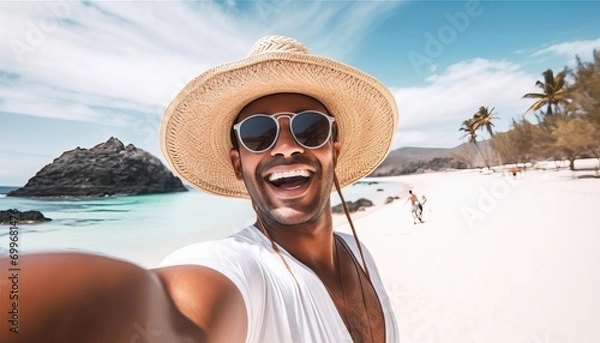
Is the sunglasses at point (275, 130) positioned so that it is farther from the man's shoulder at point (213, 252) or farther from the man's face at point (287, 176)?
the man's shoulder at point (213, 252)

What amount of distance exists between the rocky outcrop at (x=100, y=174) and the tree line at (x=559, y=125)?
1267 inches

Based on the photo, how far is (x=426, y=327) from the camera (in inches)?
220

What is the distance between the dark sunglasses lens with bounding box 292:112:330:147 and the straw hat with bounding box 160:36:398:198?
115mm

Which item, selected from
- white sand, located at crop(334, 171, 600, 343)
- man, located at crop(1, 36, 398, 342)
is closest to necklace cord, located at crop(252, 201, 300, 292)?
man, located at crop(1, 36, 398, 342)

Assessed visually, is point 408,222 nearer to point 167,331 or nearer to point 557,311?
point 557,311

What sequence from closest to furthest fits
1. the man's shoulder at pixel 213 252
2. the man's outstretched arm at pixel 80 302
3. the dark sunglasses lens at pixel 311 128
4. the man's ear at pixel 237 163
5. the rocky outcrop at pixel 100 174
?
1. the man's outstretched arm at pixel 80 302
2. the man's shoulder at pixel 213 252
3. the dark sunglasses lens at pixel 311 128
4. the man's ear at pixel 237 163
5. the rocky outcrop at pixel 100 174

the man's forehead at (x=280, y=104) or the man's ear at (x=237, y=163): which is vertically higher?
the man's forehead at (x=280, y=104)

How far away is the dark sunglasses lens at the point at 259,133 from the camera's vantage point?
1.34m

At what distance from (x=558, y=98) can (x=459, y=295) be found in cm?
3315

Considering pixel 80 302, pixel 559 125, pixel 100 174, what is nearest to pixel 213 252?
→ pixel 80 302

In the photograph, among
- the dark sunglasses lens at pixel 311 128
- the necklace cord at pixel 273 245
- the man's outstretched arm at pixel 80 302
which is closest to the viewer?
the man's outstretched arm at pixel 80 302

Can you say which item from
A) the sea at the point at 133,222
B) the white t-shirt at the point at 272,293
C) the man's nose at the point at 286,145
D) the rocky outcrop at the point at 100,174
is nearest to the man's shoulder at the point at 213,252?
the white t-shirt at the point at 272,293

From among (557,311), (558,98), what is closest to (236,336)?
(557,311)

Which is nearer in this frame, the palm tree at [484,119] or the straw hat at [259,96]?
the straw hat at [259,96]
